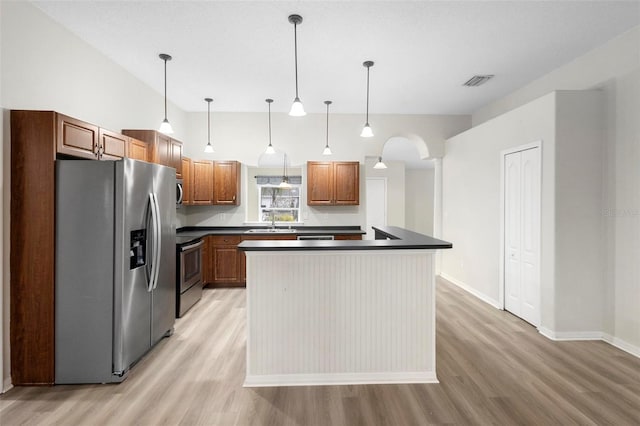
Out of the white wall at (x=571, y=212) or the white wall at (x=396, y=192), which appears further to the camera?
the white wall at (x=396, y=192)

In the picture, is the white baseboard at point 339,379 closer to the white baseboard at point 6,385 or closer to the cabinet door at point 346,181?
the white baseboard at point 6,385

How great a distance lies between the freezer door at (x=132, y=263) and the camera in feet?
8.29

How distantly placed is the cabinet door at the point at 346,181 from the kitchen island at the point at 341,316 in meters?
3.11

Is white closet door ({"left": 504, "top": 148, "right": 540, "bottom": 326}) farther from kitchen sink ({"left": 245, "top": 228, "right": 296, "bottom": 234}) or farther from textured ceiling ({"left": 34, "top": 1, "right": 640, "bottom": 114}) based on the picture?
kitchen sink ({"left": 245, "top": 228, "right": 296, "bottom": 234})

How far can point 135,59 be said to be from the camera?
3.68 meters

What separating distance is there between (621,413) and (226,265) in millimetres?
4781

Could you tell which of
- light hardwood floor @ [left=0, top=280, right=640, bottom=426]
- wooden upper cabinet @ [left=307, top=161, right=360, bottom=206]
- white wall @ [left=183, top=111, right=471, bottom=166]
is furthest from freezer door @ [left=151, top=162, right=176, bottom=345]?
wooden upper cabinet @ [left=307, top=161, right=360, bottom=206]

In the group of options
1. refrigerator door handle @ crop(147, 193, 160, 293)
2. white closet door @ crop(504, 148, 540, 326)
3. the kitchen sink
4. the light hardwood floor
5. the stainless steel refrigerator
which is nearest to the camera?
the light hardwood floor

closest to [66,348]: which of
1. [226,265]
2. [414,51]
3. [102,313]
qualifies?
[102,313]

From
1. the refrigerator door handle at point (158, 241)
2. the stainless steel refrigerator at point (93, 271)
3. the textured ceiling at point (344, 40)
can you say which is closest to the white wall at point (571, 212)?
the textured ceiling at point (344, 40)

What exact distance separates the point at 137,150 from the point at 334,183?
306 centimetres

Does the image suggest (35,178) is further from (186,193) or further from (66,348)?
(186,193)

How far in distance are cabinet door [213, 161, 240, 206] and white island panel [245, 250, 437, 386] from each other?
333 cm

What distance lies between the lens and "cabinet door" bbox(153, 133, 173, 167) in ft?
13.1
